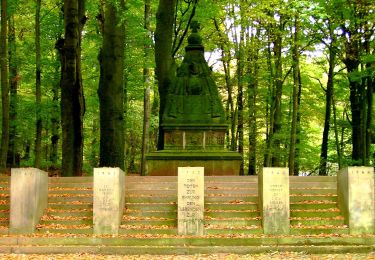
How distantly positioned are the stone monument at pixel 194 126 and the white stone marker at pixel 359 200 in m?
5.62

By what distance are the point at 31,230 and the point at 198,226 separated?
3366 mm

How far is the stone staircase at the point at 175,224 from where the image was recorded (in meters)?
10.5

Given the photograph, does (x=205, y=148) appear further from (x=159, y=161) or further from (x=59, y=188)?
(x=59, y=188)

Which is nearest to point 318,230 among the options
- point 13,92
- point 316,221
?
point 316,221

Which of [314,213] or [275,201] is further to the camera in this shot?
[314,213]

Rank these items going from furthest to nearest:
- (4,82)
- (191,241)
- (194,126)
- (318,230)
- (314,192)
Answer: (4,82), (194,126), (314,192), (318,230), (191,241)

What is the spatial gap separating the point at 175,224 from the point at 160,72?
917cm

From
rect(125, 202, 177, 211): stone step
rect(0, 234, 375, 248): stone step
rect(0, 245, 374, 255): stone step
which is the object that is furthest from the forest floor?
rect(125, 202, 177, 211): stone step

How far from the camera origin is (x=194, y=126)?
17500 millimetres

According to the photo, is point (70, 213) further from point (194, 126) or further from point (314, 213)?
point (194, 126)

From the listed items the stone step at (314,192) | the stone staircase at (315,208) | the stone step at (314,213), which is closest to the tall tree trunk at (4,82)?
the stone staircase at (315,208)

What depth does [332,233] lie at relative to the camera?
11258 mm

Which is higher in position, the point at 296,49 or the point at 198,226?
the point at 296,49

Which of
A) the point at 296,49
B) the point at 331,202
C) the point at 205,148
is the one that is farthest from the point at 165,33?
the point at 331,202
